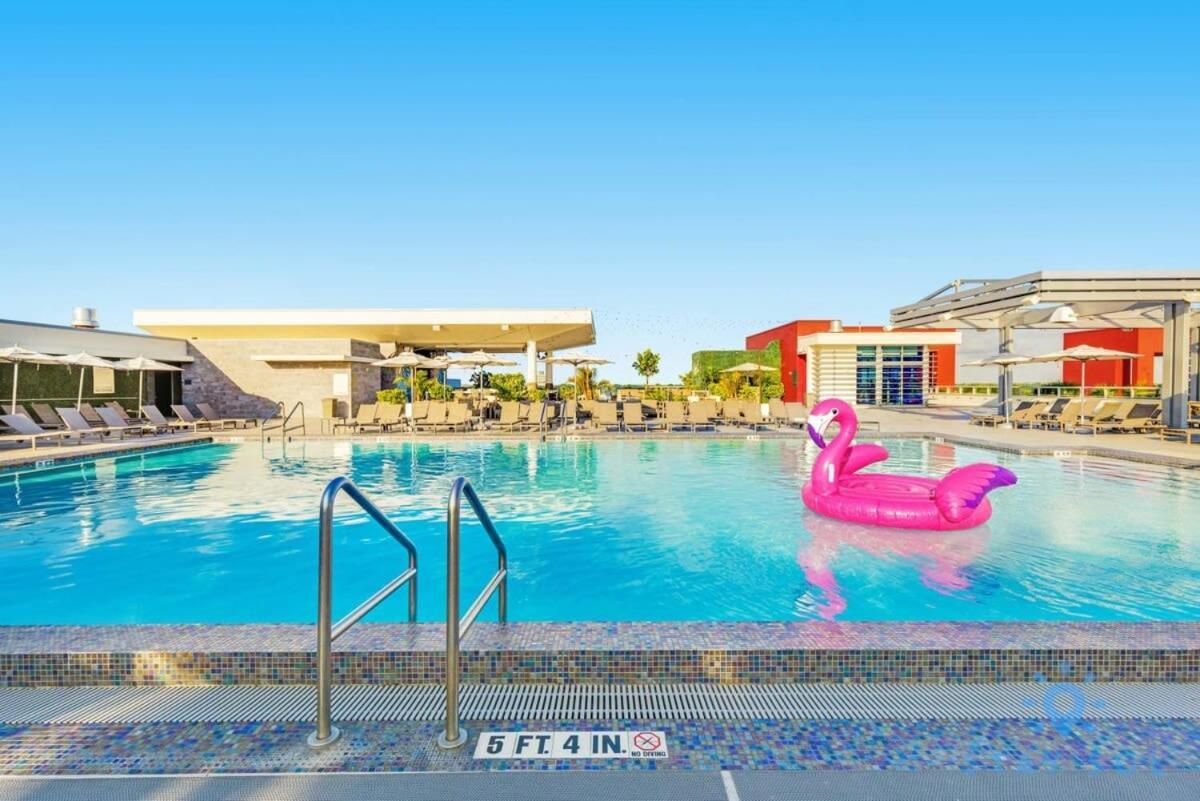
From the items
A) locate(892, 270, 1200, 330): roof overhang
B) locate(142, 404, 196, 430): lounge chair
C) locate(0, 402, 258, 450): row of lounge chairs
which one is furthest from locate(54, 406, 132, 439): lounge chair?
locate(892, 270, 1200, 330): roof overhang

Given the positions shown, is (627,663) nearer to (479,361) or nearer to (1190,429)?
(1190,429)

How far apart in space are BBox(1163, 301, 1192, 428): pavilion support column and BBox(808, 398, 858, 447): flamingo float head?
1157cm

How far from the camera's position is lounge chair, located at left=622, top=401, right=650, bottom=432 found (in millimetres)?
15532

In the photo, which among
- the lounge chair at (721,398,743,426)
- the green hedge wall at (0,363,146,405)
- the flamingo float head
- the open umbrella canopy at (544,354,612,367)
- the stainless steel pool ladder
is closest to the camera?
the flamingo float head

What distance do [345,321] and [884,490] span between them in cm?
1697

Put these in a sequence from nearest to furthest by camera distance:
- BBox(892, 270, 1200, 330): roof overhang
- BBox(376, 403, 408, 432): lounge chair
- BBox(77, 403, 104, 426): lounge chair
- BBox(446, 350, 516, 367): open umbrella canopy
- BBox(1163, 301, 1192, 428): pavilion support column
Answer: BBox(892, 270, 1200, 330): roof overhang < BBox(1163, 301, 1192, 428): pavilion support column < BBox(77, 403, 104, 426): lounge chair < BBox(376, 403, 408, 432): lounge chair < BBox(446, 350, 516, 367): open umbrella canopy

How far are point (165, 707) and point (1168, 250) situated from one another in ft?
94.4

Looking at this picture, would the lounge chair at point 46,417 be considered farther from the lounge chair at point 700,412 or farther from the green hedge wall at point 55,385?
the lounge chair at point 700,412

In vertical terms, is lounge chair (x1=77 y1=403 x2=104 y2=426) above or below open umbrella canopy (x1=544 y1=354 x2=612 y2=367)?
below

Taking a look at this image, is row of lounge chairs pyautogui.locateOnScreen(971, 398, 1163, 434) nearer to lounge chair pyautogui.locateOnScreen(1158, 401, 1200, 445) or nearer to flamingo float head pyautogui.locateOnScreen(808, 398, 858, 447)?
lounge chair pyautogui.locateOnScreen(1158, 401, 1200, 445)

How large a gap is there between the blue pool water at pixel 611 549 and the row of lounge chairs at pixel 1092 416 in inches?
229

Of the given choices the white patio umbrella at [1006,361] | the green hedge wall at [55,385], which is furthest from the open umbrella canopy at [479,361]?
the white patio umbrella at [1006,361]

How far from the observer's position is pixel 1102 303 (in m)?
14.2

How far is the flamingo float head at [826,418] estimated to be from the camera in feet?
22.3
